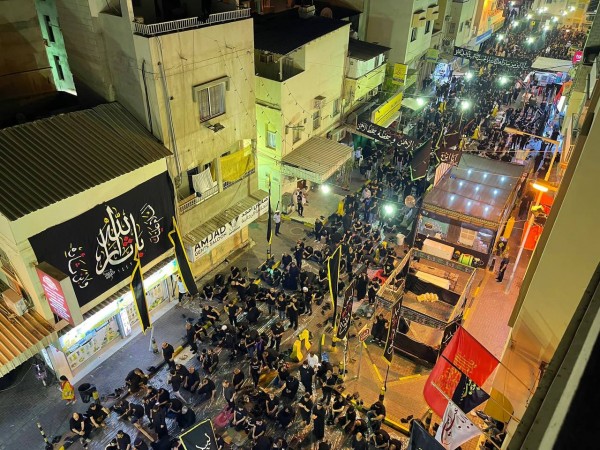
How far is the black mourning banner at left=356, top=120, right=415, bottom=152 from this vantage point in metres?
24.4

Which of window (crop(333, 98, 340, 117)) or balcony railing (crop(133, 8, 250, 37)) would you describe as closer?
balcony railing (crop(133, 8, 250, 37))

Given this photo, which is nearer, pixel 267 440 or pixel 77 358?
pixel 267 440

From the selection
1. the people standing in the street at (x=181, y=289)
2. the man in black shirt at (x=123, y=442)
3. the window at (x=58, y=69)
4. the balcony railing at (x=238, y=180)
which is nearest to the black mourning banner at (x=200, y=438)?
the man in black shirt at (x=123, y=442)

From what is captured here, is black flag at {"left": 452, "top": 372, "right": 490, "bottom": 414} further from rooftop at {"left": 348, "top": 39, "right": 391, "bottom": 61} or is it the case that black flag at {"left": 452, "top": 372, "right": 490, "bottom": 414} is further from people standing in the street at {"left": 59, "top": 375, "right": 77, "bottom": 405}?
rooftop at {"left": 348, "top": 39, "right": 391, "bottom": 61}

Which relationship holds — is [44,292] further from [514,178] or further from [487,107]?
[487,107]

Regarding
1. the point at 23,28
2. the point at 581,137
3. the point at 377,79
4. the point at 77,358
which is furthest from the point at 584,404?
the point at 377,79

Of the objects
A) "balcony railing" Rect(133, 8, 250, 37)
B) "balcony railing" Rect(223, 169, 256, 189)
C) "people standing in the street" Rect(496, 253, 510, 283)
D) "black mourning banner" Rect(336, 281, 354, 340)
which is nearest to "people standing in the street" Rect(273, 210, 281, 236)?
"balcony railing" Rect(223, 169, 256, 189)

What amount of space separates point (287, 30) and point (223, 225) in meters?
12.0

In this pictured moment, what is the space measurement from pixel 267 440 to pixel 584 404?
11.7 metres

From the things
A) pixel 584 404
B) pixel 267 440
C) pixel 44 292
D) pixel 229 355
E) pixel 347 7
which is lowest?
pixel 229 355

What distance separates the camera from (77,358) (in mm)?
16734

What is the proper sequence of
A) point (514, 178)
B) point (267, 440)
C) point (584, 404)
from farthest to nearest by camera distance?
1. point (514, 178)
2. point (267, 440)
3. point (584, 404)

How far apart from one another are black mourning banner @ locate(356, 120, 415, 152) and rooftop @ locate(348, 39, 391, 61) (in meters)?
5.12

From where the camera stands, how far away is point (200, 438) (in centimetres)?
1113
